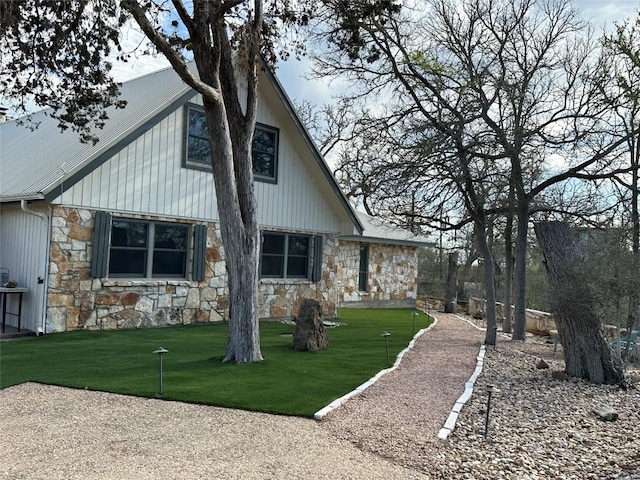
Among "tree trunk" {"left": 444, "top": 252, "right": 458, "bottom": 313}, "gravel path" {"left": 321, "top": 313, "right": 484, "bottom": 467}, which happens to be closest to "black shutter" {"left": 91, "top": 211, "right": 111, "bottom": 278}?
"gravel path" {"left": 321, "top": 313, "right": 484, "bottom": 467}

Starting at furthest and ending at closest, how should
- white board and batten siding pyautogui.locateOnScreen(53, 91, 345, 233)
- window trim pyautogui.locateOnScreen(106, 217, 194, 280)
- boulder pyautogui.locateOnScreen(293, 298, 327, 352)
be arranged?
window trim pyautogui.locateOnScreen(106, 217, 194, 280), white board and batten siding pyautogui.locateOnScreen(53, 91, 345, 233), boulder pyautogui.locateOnScreen(293, 298, 327, 352)

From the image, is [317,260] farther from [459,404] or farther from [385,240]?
[459,404]

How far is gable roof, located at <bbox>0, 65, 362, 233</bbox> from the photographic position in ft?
32.3

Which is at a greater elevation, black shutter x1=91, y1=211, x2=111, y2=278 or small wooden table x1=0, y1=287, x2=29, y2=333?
black shutter x1=91, y1=211, x2=111, y2=278

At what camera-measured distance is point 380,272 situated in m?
20.5

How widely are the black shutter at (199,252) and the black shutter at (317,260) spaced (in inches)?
139

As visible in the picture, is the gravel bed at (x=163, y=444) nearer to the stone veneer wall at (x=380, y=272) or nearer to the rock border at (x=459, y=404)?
the rock border at (x=459, y=404)

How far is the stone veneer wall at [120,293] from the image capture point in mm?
9961

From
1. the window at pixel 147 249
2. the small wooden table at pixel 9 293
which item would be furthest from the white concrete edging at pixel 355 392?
the small wooden table at pixel 9 293

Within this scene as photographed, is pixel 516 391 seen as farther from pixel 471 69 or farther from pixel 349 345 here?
pixel 471 69

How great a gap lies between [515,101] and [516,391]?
691 cm

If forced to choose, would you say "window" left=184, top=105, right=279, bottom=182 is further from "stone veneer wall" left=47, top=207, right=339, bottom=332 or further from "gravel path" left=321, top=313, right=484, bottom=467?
"gravel path" left=321, top=313, right=484, bottom=467

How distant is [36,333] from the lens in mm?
9797

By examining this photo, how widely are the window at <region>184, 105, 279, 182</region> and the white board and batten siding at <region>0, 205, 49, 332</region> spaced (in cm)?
338
